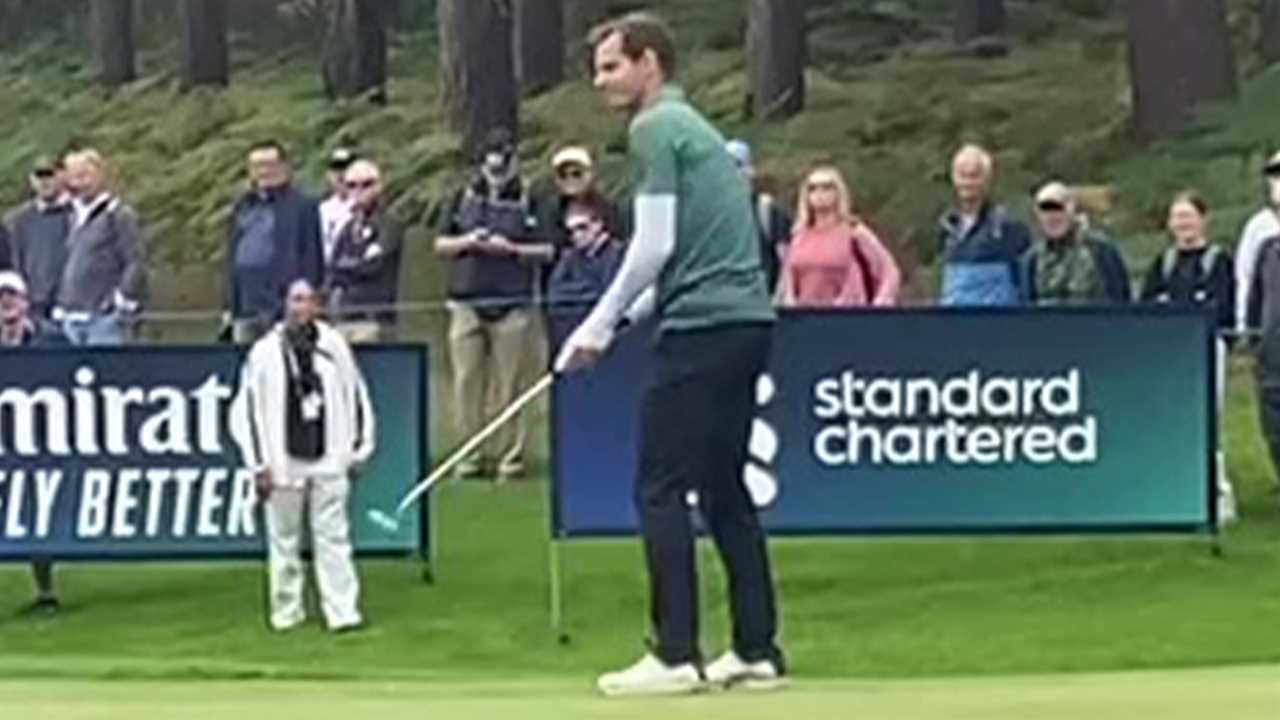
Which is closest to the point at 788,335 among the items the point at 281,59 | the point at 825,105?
the point at 825,105

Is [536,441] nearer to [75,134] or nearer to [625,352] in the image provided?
[625,352]

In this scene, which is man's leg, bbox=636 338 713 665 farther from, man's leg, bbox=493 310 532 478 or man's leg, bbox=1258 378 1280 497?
man's leg, bbox=493 310 532 478

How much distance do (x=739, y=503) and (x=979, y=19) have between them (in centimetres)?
3169

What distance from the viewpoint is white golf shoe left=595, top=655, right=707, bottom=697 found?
35.8ft

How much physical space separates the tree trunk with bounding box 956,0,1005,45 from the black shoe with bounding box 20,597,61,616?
24.3 metres

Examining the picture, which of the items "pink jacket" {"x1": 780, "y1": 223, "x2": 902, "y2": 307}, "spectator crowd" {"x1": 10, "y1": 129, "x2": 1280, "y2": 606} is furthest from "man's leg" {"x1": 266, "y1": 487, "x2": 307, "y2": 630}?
"pink jacket" {"x1": 780, "y1": 223, "x2": 902, "y2": 307}

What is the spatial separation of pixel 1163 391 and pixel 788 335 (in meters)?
1.76

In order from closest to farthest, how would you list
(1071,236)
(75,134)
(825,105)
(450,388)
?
(1071,236)
(450,388)
(825,105)
(75,134)

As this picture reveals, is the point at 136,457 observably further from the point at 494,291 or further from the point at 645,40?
the point at 645,40

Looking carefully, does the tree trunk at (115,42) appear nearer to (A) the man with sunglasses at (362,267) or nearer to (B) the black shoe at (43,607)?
(A) the man with sunglasses at (362,267)

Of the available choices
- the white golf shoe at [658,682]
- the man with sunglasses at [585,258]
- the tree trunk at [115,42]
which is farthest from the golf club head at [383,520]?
the tree trunk at [115,42]

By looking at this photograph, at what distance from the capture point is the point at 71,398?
1786 centimetres

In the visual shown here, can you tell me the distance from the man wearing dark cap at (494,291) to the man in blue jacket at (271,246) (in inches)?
39.1

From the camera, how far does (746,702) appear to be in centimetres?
1048
